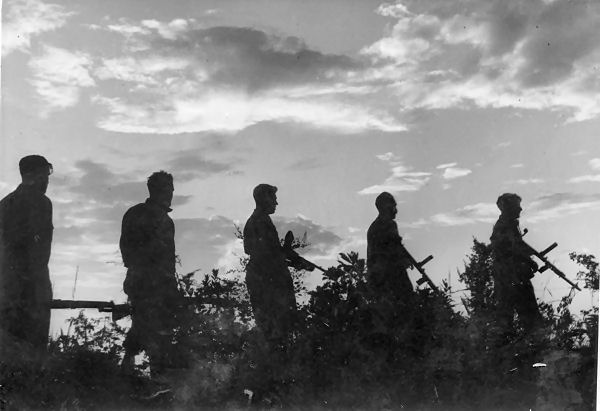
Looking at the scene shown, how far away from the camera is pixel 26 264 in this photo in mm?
6617

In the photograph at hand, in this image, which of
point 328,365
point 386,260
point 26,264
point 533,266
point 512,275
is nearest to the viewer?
point 328,365

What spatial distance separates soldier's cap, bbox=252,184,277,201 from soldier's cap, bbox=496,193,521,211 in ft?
6.11

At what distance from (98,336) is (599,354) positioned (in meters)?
4.07

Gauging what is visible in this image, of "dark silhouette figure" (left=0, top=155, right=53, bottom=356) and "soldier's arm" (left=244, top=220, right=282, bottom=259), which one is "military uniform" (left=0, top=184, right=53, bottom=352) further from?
"soldier's arm" (left=244, top=220, right=282, bottom=259)

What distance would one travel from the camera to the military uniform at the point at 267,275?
21.3 feet

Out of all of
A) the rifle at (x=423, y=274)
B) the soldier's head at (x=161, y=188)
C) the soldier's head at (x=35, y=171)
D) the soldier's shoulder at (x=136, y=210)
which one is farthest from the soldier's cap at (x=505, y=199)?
the soldier's head at (x=35, y=171)

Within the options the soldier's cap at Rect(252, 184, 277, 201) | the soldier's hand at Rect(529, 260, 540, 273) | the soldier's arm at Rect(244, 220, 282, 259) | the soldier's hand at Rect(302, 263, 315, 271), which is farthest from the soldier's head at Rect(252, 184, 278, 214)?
the soldier's hand at Rect(529, 260, 540, 273)

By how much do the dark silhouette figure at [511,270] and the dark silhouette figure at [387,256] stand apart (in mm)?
855

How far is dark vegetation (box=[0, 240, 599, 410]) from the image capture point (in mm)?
6152

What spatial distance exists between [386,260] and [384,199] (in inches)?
21.7

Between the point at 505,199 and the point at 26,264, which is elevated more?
the point at 505,199

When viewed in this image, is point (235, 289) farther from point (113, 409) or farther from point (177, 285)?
point (113, 409)

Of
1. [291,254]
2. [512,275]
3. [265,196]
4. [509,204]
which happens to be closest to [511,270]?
[512,275]

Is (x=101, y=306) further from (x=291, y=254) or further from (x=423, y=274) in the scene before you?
(x=423, y=274)
